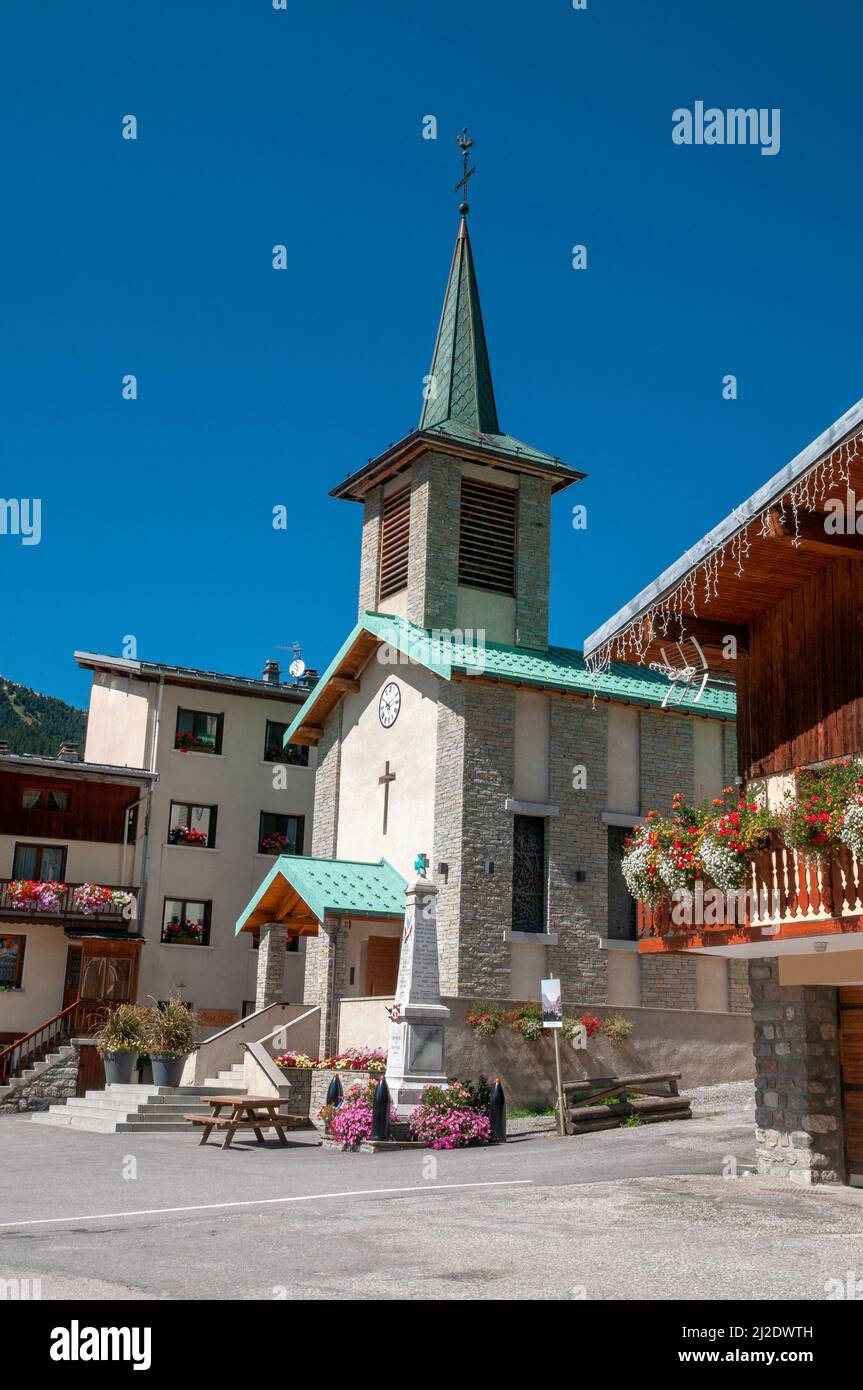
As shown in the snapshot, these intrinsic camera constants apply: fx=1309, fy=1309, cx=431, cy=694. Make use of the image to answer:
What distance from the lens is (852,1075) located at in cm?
1312

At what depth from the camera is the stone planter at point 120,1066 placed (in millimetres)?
23984

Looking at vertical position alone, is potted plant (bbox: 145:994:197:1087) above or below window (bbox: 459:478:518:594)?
below

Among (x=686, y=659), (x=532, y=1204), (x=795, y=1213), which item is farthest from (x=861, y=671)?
(x=532, y=1204)

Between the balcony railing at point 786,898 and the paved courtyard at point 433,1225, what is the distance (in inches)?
97.5

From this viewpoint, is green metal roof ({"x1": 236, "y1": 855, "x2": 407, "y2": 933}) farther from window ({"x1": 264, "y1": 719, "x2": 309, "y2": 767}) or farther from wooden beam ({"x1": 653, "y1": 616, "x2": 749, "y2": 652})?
wooden beam ({"x1": 653, "y1": 616, "x2": 749, "y2": 652})

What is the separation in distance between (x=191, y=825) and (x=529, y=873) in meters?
12.1

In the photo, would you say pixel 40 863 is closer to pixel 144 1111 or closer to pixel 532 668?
pixel 144 1111

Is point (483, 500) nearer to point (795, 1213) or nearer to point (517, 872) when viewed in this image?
point (517, 872)

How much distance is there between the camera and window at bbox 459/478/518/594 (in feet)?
88.2

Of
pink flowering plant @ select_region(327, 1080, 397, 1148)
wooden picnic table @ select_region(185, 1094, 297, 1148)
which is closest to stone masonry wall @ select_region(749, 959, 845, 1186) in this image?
pink flowering plant @ select_region(327, 1080, 397, 1148)

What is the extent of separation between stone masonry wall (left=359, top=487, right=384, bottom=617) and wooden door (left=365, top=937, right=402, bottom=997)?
273 inches

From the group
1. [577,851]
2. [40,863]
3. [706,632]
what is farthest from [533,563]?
[40,863]
